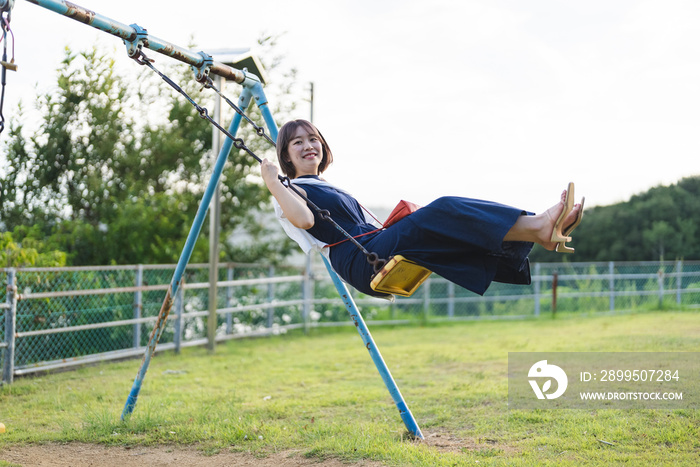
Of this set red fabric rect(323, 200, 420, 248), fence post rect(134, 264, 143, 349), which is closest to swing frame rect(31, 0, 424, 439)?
red fabric rect(323, 200, 420, 248)

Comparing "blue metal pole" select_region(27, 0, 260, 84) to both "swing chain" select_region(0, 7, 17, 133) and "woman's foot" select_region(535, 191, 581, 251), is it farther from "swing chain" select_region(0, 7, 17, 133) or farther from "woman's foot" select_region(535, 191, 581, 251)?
"woman's foot" select_region(535, 191, 581, 251)

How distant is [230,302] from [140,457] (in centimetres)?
507

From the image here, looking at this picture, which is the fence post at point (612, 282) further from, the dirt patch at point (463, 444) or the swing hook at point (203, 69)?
the swing hook at point (203, 69)

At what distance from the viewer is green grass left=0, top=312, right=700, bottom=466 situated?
3.35m

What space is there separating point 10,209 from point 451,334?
248 inches

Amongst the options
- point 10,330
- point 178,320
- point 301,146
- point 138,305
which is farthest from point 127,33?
point 178,320

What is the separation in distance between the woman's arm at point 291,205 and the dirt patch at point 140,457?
1.25m

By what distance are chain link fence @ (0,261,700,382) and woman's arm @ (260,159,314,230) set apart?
11.8ft

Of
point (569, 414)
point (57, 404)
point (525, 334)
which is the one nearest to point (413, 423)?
point (569, 414)

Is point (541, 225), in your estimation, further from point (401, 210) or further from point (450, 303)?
point (450, 303)

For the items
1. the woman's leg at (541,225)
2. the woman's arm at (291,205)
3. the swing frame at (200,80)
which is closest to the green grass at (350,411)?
the swing frame at (200,80)

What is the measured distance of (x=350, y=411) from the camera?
14.6 ft

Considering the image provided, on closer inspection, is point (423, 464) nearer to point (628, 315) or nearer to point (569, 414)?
point (569, 414)

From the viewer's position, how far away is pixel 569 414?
396 centimetres
